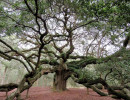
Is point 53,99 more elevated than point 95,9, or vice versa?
point 95,9

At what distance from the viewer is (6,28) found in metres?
4.96

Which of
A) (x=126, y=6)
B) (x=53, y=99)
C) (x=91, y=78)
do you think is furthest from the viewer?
(x=53, y=99)

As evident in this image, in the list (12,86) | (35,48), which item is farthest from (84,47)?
(12,86)

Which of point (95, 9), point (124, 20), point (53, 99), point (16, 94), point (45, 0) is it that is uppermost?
point (45, 0)

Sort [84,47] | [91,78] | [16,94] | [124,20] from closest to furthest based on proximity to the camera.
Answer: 1. [124,20]
2. [16,94]
3. [91,78]
4. [84,47]

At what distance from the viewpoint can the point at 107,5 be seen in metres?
3.29

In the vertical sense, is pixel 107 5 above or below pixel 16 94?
above

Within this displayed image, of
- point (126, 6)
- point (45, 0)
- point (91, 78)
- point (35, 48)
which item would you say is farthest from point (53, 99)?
point (126, 6)

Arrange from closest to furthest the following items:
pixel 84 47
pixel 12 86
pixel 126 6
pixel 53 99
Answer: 1. pixel 126 6
2. pixel 12 86
3. pixel 53 99
4. pixel 84 47

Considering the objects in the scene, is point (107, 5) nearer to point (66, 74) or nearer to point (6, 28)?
point (6, 28)

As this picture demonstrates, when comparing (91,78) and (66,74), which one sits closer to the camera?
(91,78)

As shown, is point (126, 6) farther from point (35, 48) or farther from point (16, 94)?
point (35, 48)

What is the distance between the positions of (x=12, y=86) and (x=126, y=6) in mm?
6744

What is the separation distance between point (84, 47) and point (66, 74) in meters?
3.26
